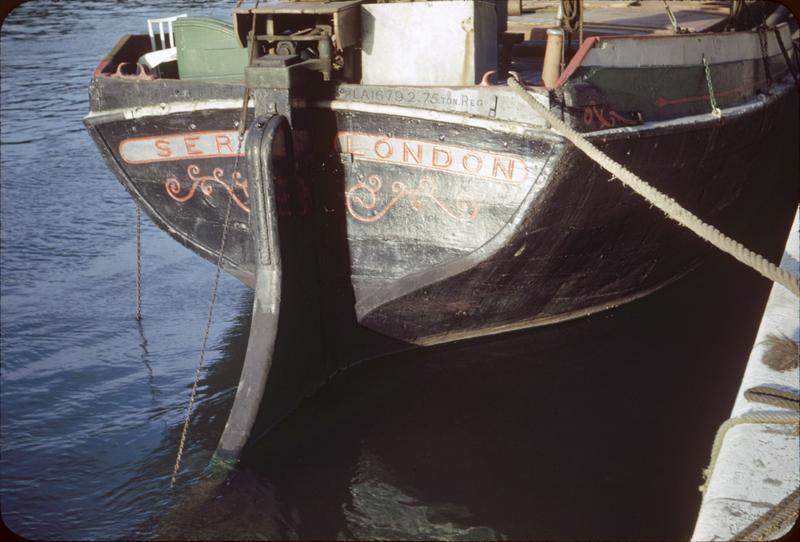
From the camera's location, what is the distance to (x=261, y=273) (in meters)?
4.83

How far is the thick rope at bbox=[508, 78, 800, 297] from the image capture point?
2.91m

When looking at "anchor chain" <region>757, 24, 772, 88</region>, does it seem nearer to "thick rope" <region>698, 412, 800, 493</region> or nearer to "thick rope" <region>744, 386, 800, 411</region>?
"thick rope" <region>744, 386, 800, 411</region>

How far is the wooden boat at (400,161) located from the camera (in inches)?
181

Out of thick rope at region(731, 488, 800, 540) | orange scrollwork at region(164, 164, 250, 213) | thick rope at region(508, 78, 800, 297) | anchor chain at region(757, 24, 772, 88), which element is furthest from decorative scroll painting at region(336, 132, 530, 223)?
anchor chain at region(757, 24, 772, 88)

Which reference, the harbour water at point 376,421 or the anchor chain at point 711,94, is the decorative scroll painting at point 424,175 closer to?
the harbour water at point 376,421

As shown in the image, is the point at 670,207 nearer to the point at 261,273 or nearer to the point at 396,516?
the point at 396,516

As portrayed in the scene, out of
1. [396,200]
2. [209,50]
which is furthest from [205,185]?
[396,200]

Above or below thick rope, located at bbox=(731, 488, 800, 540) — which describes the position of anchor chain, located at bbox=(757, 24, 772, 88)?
above

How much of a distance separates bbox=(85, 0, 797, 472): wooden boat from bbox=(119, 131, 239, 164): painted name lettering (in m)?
0.02

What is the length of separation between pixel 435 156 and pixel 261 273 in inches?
53.7

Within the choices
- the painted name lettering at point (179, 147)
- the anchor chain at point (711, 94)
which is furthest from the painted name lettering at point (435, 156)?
the anchor chain at point (711, 94)

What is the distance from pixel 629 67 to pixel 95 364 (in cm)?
487

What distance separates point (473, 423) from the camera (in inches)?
204

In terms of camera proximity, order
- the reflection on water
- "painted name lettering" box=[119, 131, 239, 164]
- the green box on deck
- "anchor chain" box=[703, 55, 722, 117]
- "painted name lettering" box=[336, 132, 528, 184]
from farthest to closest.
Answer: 1. the green box on deck
2. "anchor chain" box=[703, 55, 722, 117]
3. "painted name lettering" box=[119, 131, 239, 164]
4. "painted name lettering" box=[336, 132, 528, 184]
5. the reflection on water
